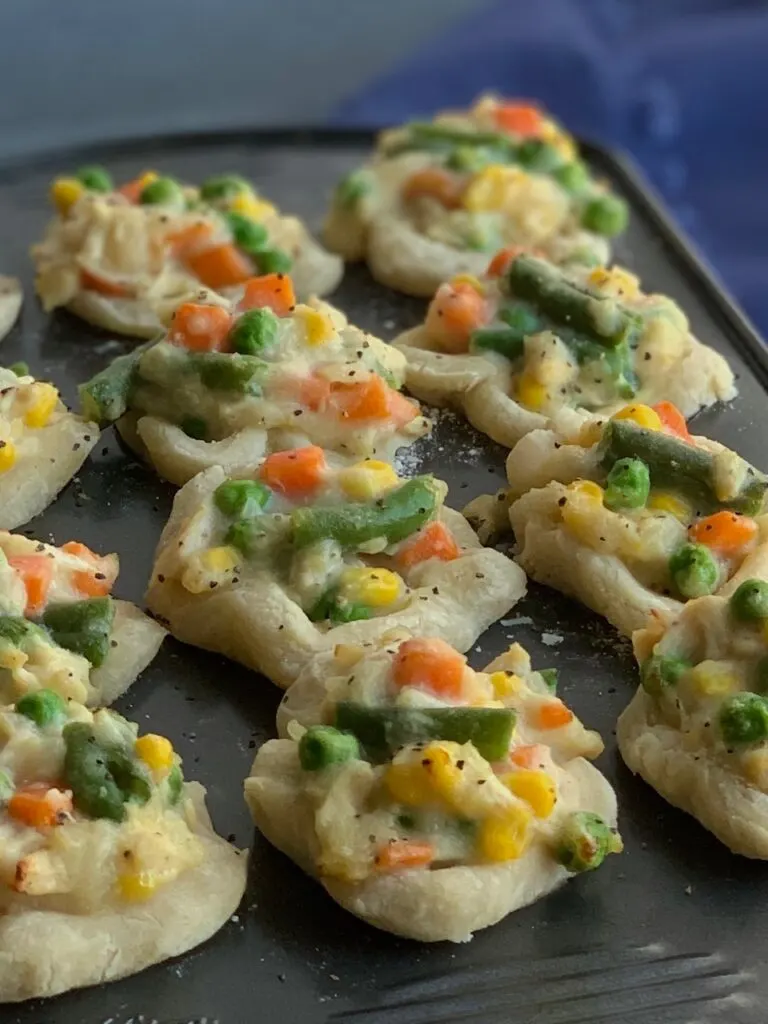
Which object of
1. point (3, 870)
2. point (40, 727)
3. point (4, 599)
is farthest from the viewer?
point (4, 599)

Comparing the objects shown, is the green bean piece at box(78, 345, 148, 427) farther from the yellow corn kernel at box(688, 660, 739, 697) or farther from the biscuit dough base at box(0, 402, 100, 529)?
the yellow corn kernel at box(688, 660, 739, 697)

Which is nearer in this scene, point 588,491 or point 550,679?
point 550,679

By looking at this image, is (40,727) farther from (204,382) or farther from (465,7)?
(465,7)

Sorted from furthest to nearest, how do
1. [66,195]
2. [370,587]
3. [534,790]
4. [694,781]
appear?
[66,195], [370,587], [694,781], [534,790]

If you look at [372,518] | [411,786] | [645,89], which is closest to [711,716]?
[411,786]

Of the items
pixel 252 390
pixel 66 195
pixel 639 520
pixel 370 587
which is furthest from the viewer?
pixel 66 195

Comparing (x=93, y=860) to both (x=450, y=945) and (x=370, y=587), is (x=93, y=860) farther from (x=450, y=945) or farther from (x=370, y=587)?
(x=370, y=587)

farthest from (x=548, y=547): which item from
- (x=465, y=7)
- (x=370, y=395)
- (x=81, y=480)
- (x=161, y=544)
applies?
(x=465, y=7)

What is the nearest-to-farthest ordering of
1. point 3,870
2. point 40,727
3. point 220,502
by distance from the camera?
1. point 3,870
2. point 40,727
3. point 220,502
